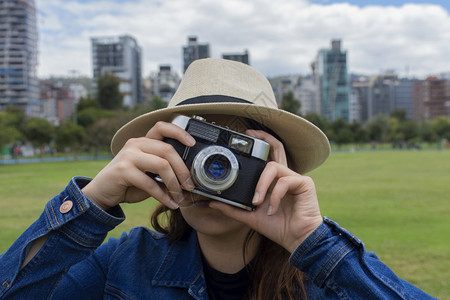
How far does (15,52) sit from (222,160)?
3925 inches

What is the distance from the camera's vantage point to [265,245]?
4.89ft

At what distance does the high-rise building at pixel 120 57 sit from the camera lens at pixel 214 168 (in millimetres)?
62638

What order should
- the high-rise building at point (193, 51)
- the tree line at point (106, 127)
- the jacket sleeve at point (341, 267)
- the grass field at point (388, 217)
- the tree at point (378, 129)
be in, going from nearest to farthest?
the jacket sleeve at point (341, 267) → the high-rise building at point (193, 51) → the tree line at point (106, 127) → the grass field at point (388, 217) → the tree at point (378, 129)

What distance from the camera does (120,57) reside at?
8031 centimetres

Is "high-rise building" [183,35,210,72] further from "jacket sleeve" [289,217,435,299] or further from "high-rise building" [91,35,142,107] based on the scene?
"high-rise building" [91,35,142,107]

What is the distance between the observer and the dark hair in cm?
133

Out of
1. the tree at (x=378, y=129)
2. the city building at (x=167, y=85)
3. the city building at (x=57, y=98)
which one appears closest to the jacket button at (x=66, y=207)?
the city building at (x=167, y=85)

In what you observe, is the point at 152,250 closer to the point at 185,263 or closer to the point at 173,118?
the point at 185,263

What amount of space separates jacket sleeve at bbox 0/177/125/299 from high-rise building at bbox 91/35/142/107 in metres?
62.6

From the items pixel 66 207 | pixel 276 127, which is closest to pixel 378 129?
pixel 276 127

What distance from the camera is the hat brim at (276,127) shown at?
51.4 inches

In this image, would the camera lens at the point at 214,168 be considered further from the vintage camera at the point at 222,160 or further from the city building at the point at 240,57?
the city building at the point at 240,57

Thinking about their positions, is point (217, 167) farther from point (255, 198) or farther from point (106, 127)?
point (106, 127)

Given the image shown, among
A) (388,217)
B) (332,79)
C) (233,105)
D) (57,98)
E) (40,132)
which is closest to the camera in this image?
(233,105)
